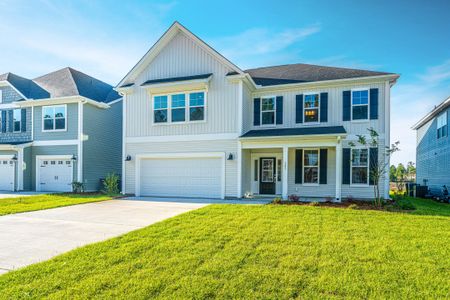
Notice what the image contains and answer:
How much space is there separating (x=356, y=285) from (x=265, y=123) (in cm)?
1062

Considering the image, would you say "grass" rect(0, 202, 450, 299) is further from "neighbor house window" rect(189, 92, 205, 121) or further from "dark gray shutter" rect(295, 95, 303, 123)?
"dark gray shutter" rect(295, 95, 303, 123)

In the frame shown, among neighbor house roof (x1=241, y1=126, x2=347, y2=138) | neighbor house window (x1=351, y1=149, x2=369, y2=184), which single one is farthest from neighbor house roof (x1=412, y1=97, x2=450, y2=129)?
neighbor house roof (x1=241, y1=126, x2=347, y2=138)

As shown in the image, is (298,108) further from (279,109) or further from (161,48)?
(161,48)

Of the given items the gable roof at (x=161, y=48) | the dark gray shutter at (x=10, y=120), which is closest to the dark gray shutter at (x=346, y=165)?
the gable roof at (x=161, y=48)

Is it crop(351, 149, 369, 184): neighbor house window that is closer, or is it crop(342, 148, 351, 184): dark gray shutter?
crop(351, 149, 369, 184): neighbor house window

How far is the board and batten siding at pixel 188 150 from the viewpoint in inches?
486

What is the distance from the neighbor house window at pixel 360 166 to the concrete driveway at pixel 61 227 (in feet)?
27.2

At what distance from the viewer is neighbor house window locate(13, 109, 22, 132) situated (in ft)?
56.2

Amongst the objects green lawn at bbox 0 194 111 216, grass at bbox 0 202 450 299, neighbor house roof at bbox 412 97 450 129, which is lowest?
green lawn at bbox 0 194 111 216

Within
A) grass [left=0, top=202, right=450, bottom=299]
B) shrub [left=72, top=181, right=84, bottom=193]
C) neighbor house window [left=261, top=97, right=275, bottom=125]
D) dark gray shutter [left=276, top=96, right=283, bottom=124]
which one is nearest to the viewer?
grass [left=0, top=202, right=450, bottom=299]

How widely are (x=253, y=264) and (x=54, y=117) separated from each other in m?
16.9

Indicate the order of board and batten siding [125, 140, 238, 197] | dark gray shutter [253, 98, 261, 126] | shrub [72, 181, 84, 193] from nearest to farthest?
board and batten siding [125, 140, 238, 197]
dark gray shutter [253, 98, 261, 126]
shrub [72, 181, 84, 193]

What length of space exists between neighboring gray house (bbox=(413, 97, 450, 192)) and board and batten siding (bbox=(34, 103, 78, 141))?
69.9ft

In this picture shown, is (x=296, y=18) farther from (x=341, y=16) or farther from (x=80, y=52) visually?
(x=80, y=52)
